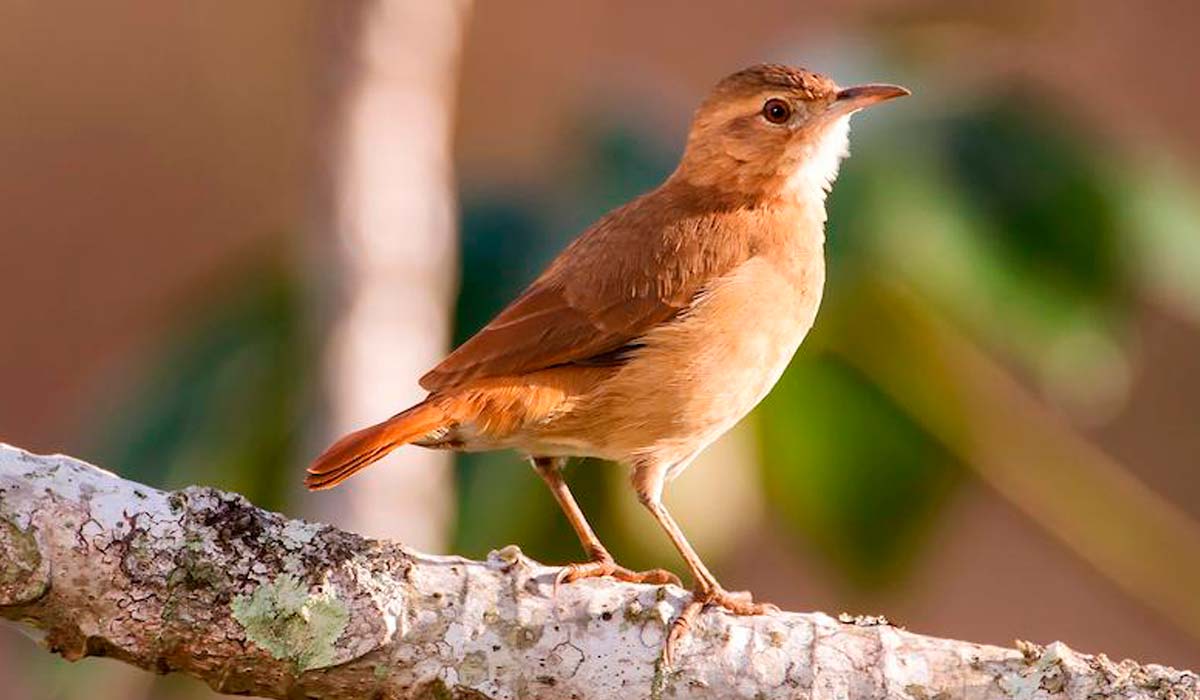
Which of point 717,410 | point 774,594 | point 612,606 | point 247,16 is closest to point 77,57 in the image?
point 247,16

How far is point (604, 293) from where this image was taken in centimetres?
404

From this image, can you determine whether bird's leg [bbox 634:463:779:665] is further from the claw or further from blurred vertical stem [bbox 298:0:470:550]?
blurred vertical stem [bbox 298:0:470:550]

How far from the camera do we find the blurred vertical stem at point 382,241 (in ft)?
16.2

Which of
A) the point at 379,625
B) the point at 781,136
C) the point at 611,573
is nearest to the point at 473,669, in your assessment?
the point at 379,625

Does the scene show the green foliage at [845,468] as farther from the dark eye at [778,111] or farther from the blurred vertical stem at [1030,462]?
the dark eye at [778,111]

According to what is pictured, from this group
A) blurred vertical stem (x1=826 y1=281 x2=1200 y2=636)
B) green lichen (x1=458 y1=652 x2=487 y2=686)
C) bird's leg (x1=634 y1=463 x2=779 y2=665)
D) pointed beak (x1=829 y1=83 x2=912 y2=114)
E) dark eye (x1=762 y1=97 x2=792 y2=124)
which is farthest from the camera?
blurred vertical stem (x1=826 y1=281 x2=1200 y2=636)

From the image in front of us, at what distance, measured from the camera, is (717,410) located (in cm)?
404

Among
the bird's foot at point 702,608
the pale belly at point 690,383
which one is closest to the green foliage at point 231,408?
the pale belly at point 690,383

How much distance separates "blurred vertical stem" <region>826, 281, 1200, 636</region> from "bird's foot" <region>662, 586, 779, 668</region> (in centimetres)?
175

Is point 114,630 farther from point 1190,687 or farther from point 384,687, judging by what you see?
point 1190,687

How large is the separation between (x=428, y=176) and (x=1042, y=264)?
5.12 ft

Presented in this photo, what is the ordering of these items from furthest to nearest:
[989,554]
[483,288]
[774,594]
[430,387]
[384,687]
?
1. [989,554]
2. [774,594]
3. [483,288]
4. [430,387]
5. [384,687]

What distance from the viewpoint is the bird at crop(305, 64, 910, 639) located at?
3857mm

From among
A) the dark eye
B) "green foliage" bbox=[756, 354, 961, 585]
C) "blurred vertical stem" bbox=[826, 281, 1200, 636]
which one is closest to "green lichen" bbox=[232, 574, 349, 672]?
the dark eye
